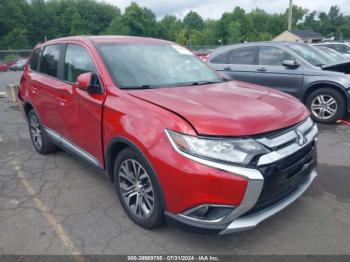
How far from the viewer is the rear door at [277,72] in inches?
265

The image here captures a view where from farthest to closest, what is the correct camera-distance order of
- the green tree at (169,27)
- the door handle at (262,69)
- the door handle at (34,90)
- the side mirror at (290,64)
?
the green tree at (169,27)
the door handle at (262,69)
the side mirror at (290,64)
the door handle at (34,90)

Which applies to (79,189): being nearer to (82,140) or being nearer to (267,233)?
(82,140)

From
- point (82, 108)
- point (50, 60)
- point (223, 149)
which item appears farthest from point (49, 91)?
point (223, 149)

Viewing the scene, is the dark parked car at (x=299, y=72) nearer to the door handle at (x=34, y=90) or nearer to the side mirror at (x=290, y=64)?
the side mirror at (x=290, y=64)

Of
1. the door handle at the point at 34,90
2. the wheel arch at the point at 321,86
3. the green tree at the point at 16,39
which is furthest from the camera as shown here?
the green tree at the point at 16,39

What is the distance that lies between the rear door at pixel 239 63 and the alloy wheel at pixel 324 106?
1447mm

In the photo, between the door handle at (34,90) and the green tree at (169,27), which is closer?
the door handle at (34,90)

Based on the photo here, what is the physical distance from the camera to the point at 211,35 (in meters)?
82.2

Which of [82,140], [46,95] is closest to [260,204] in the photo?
[82,140]

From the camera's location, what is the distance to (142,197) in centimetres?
291

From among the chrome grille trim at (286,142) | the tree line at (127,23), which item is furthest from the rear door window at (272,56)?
the tree line at (127,23)

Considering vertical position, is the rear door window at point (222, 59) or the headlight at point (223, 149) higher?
the rear door window at point (222, 59)

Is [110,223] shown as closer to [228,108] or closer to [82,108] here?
[82,108]

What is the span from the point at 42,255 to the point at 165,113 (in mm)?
1605
